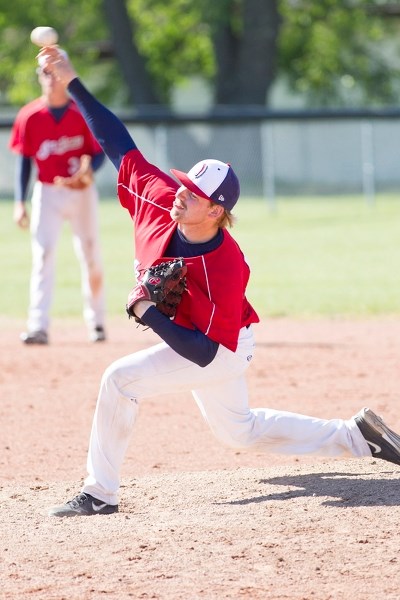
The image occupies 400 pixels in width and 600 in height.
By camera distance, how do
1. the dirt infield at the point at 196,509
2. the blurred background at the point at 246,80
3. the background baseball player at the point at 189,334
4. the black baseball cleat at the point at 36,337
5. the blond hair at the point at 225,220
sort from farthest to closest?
the blurred background at the point at 246,80 → the black baseball cleat at the point at 36,337 → the blond hair at the point at 225,220 → the background baseball player at the point at 189,334 → the dirt infield at the point at 196,509

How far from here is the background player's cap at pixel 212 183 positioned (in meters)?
4.49

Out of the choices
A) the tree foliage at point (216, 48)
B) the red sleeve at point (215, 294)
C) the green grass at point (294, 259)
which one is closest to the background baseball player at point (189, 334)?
the red sleeve at point (215, 294)

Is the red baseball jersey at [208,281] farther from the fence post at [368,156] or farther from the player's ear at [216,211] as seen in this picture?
the fence post at [368,156]

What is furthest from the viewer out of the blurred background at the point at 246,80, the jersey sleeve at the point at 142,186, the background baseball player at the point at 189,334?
the blurred background at the point at 246,80

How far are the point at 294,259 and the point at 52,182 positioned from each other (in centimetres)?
667

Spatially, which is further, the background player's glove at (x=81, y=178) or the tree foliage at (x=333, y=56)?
the tree foliage at (x=333, y=56)

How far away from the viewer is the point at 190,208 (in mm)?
4492

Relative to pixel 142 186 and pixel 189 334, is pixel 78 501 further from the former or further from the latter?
pixel 142 186

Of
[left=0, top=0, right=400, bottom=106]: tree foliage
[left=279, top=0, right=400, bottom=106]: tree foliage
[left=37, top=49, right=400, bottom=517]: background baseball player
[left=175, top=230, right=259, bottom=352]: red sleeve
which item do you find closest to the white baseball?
[left=37, top=49, right=400, bottom=517]: background baseball player

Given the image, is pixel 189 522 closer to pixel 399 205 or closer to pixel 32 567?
pixel 32 567

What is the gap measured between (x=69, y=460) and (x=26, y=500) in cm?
85

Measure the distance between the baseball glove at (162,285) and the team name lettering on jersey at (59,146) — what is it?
4.68m

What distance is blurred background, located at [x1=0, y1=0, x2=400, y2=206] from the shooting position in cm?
2278

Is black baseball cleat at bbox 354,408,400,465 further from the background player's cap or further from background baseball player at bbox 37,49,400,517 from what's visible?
the background player's cap
